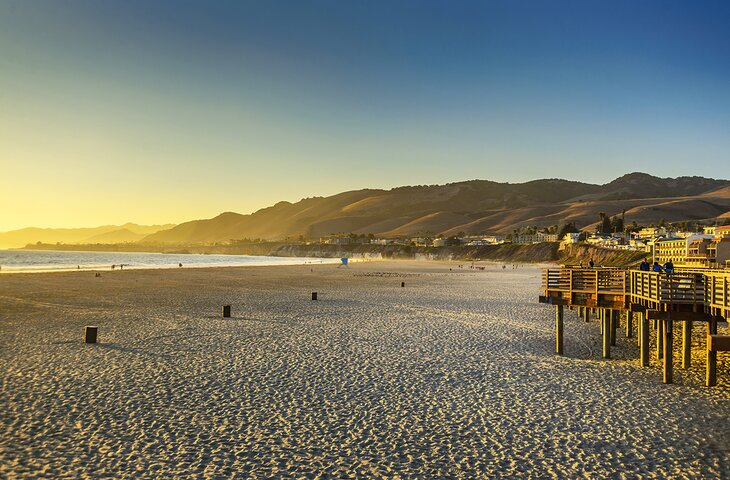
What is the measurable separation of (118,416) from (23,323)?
17632 millimetres

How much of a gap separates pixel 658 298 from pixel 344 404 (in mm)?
11215

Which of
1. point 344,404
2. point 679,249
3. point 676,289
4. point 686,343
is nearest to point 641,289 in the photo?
point 676,289

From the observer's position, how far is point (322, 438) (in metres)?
11.3

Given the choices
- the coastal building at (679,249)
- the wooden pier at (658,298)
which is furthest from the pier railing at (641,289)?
the coastal building at (679,249)

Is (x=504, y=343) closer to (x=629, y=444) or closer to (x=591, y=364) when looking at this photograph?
(x=591, y=364)

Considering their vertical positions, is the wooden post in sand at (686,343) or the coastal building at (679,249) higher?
the coastal building at (679,249)

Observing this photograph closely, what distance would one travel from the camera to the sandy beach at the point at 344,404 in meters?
9.99

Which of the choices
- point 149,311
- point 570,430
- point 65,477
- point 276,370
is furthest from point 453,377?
point 149,311

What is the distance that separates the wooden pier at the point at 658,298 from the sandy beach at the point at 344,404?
0.91m

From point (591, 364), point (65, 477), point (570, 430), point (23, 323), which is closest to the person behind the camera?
point (65, 477)

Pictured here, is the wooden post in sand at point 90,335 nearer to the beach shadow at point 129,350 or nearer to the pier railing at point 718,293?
the beach shadow at point 129,350

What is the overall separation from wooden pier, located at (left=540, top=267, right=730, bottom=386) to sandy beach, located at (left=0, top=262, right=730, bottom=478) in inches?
35.8

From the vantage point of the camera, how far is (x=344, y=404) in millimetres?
13648

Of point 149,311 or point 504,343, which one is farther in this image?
point 149,311
